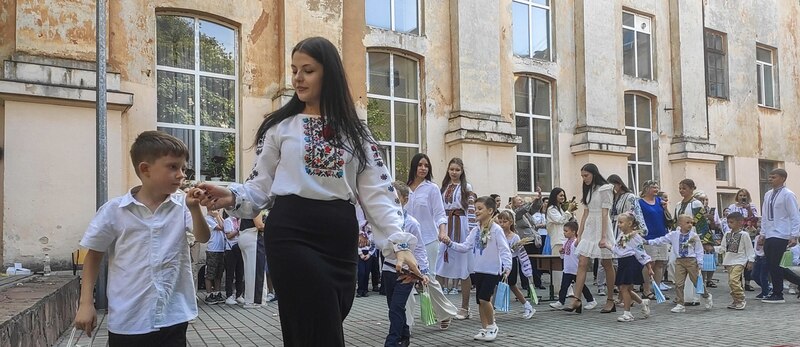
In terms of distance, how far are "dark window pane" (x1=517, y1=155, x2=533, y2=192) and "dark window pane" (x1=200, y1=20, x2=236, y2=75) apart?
25.9 feet

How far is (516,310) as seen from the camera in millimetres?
10156

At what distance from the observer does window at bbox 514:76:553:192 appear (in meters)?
18.2

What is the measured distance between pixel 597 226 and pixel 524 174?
27.5 feet

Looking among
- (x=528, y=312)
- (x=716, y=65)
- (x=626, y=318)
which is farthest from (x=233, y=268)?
(x=716, y=65)

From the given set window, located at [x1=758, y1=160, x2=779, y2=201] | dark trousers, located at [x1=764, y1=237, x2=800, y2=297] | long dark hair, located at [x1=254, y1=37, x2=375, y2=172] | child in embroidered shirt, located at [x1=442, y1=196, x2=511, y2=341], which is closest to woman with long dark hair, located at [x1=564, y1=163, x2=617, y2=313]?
child in embroidered shirt, located at [x1=442, y1=196, x2=511, y2=341]

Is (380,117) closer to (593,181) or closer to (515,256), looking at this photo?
(515,256)

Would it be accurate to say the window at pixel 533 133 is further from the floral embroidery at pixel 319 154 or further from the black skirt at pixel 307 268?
the black skirt at pixel 307 268

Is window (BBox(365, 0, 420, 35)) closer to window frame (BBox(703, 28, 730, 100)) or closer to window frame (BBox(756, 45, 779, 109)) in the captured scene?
window frame (BBox(703, 28, 730, 100))

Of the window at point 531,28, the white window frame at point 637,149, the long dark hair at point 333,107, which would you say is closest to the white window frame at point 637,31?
the white window frame at point 637,149

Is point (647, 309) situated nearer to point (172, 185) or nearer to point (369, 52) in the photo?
point (172, 185)

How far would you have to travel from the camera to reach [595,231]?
9.80 meters

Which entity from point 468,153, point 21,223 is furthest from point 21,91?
point 468,153

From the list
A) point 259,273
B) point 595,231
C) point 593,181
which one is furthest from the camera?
point 259,273

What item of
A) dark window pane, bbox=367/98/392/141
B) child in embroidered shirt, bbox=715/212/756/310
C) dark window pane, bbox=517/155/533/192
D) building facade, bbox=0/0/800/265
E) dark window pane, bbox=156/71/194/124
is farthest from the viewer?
dark window pane, bbox=517/155/533/192
